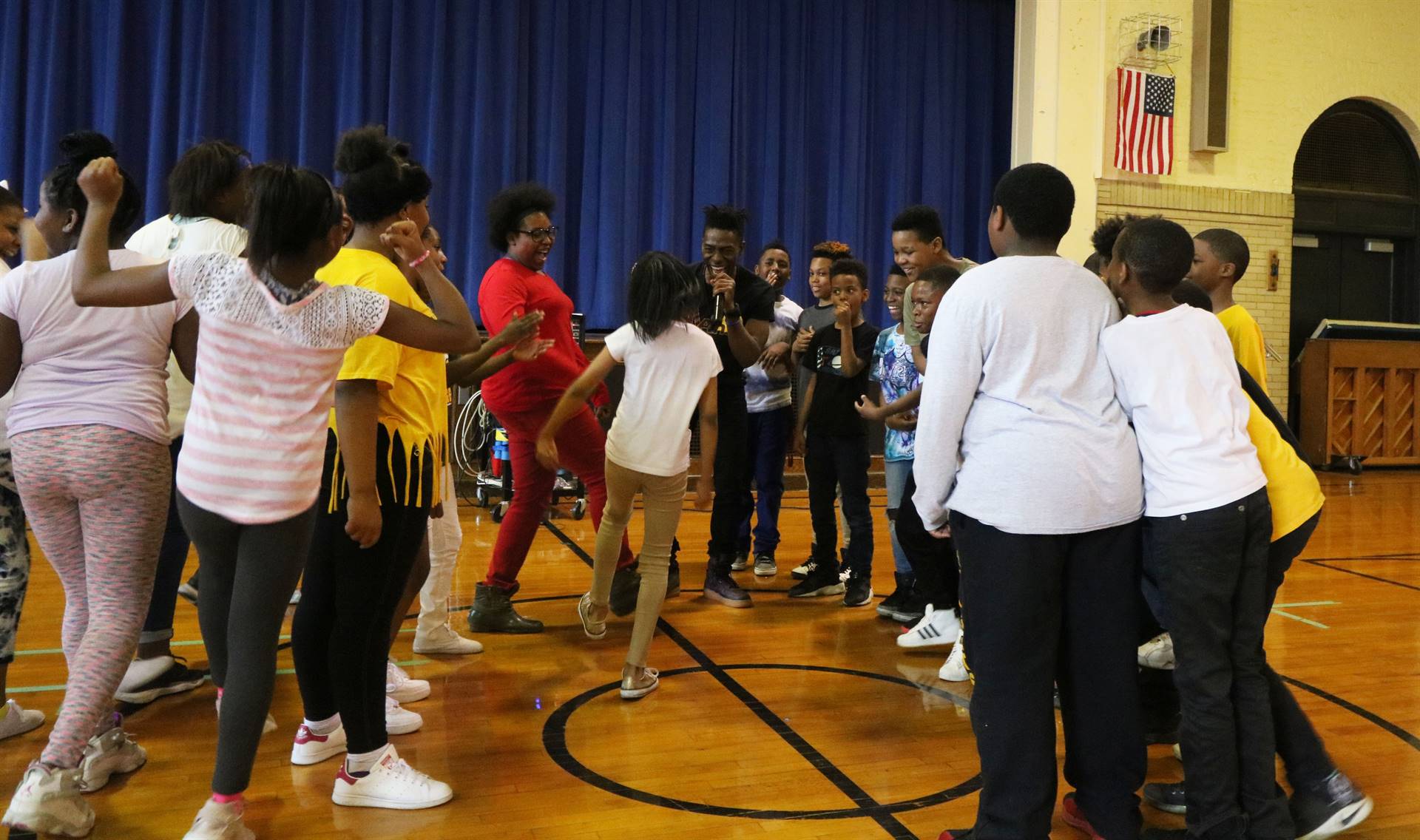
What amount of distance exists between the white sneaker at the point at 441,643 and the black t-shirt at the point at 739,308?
143 cm

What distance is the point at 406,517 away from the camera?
2.25 metres

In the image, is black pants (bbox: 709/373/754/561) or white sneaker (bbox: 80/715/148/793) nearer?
white sneaker (bbox: 80/715/148/793)

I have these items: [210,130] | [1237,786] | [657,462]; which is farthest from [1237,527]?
[210,130]

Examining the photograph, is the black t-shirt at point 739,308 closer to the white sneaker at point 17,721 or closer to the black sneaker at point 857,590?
the black sneaker at point 857,590

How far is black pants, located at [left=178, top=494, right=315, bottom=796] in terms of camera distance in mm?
1927

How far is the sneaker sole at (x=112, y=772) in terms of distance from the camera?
7.78ft

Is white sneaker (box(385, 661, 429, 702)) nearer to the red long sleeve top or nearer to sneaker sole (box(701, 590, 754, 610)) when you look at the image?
the red long sleeve top

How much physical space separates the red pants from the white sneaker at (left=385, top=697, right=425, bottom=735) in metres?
0.99

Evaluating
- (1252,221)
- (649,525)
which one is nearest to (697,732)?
(649,525)

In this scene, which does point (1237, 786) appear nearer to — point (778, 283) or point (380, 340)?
point (380, 340)

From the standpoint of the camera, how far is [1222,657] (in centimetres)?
206

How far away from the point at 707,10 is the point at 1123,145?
3776mm

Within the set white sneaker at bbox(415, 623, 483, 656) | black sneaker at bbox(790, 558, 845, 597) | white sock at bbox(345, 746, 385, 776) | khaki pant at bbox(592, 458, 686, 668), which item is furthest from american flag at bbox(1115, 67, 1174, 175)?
white sock at bbox(345, 746, 385, 776)

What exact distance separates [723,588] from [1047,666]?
2.40m
